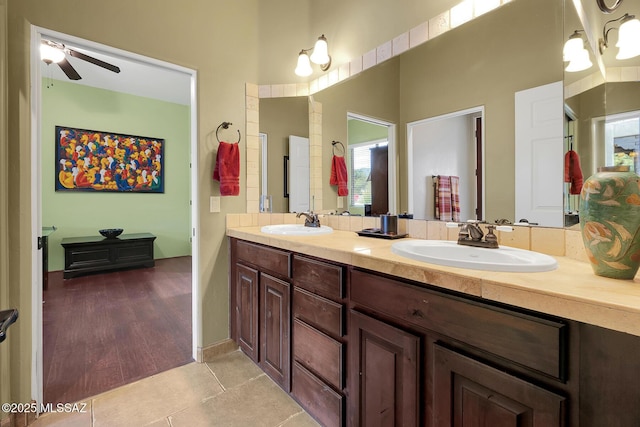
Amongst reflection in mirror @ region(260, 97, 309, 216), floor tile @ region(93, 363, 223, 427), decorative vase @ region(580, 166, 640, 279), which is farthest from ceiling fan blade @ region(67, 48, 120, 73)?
decorative vase @ region(580, 166, 640, 279)

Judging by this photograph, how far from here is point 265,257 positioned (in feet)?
5.66

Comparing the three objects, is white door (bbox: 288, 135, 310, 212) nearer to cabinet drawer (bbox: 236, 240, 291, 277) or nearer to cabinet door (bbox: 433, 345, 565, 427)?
cabinet drawer (bbox: 236, 240, 291, 277)

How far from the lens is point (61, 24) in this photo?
1.56 m

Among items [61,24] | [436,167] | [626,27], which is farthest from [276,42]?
[626,27]

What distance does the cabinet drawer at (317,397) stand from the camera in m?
1.28

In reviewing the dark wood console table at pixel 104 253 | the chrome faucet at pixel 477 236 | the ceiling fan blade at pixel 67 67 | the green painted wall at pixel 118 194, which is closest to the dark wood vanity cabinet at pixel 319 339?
the chrome faucet at pixel 477 236

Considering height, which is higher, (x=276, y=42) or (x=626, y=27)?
(x=276, y=42)

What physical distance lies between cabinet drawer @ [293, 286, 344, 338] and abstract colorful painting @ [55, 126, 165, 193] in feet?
15.3

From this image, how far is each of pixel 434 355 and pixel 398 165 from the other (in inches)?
43.8

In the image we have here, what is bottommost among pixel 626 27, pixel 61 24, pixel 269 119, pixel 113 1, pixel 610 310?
pixel 610 310

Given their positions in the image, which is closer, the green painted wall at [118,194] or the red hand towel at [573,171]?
the red hand towel at [573,171]

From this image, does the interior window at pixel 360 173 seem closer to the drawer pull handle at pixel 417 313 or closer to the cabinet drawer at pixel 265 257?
the cabinet drawer at pixel 265 257

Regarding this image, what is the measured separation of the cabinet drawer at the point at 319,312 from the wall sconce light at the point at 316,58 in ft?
5.55

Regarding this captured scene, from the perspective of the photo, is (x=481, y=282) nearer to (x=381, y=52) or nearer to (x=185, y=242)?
(x=381, y=52)
